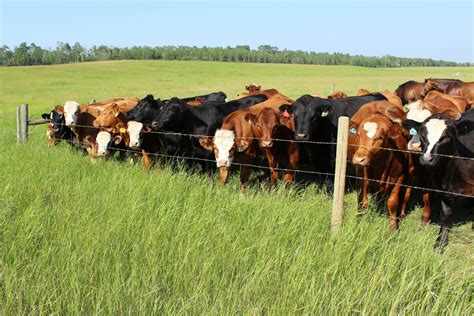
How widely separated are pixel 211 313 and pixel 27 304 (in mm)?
1560

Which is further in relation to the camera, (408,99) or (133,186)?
(408,99)

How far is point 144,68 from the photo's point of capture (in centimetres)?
8138

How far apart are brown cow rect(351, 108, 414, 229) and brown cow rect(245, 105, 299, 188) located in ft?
5.09

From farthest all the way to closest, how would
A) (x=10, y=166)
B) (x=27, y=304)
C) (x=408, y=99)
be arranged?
(x=408, y=99) → (x=10, y=166) → (x=27, y=304)

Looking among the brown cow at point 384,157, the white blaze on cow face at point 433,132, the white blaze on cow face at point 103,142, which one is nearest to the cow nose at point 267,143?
the brown cow at point 384,157

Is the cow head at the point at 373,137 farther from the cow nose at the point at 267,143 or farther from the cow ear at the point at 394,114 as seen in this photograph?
the cow nose at the point at 267,143

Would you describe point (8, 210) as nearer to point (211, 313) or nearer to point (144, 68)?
point (211, 313)

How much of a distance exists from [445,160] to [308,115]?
2.68 metres

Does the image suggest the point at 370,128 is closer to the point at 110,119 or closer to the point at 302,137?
the point at 302,137

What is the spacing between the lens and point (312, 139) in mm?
8547

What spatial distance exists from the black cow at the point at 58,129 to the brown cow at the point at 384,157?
771 centimetres

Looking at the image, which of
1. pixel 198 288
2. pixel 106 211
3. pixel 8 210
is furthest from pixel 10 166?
pixel 198 288

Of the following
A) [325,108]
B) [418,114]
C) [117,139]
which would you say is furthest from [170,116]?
[418,114]

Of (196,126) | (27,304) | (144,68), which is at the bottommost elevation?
(27,304)
